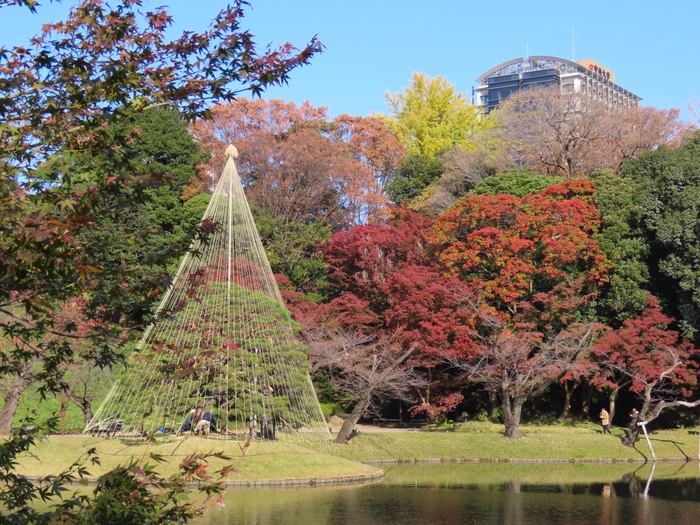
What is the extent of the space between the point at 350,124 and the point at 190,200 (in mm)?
12081

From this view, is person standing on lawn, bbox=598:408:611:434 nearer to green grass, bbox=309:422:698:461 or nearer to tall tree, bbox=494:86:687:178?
green grass, bbox=309:422:698:461

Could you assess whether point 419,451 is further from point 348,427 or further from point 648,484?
point 648,484

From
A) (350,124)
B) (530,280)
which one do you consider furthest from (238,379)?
(350,124)

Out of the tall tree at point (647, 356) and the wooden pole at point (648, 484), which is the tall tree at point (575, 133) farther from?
the wooden pole at point (648, 484)

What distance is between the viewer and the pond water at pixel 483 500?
1327 cm

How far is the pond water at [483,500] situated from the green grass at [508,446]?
65.9 inches

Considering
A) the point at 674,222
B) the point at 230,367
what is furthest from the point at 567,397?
the point at 230,367

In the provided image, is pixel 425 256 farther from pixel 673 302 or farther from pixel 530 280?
pixel 673 302

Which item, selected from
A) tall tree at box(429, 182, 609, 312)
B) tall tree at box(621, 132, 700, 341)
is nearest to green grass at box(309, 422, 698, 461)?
tall tree at box(621, 132, 700, 341)

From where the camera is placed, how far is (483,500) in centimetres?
1516

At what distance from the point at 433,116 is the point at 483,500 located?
97.3 feet

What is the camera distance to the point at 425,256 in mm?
27516

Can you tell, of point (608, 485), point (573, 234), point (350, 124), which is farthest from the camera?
point (350, 124)

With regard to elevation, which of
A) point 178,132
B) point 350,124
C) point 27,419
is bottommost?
point 27,419
